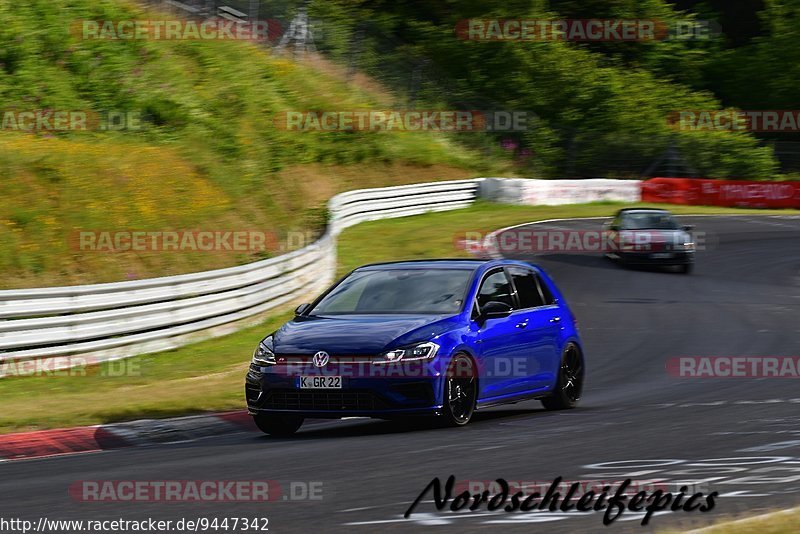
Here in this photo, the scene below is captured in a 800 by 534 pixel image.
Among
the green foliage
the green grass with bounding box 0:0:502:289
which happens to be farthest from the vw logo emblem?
the green foliage

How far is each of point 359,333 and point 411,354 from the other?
507 mm

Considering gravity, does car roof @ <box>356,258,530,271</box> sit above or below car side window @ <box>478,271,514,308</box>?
above

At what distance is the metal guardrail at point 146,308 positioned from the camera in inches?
623

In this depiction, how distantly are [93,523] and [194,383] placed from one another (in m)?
8.37

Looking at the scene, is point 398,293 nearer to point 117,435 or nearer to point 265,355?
point 265,355

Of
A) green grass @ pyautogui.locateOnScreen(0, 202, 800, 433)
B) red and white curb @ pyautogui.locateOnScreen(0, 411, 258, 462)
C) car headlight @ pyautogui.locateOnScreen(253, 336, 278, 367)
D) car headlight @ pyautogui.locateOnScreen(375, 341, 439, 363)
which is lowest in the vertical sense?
green grass @ pyautogui.locateOnScreen(0, 202, 800, 433)

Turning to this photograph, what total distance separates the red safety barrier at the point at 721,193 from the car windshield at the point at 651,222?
1788 centimetres

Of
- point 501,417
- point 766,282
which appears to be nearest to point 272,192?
point 766,282

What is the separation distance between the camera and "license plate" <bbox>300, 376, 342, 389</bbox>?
→ 10.3m

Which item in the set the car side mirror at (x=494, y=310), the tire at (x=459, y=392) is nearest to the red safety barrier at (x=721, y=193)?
the car side mirror at (x=494, y=310)

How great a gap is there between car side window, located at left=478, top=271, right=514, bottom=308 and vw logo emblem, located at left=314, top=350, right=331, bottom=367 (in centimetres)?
173

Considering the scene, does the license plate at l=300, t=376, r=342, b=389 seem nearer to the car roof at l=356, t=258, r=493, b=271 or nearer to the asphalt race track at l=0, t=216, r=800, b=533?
the asphalt race track at l=0, t=216, r=800, b=533

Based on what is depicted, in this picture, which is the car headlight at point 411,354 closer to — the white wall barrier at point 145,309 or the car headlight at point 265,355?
the car headlight at point 265,355

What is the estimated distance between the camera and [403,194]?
129 ft
